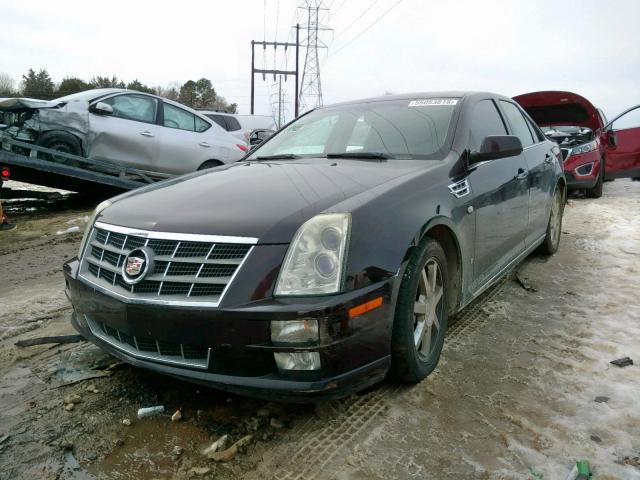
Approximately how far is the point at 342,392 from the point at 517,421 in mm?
856

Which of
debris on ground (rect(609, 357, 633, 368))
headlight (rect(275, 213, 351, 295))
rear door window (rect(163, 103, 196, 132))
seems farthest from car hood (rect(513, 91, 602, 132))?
headlight (rect(275, 213, 351, 295))

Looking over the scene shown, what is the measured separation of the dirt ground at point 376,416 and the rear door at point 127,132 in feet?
13.4

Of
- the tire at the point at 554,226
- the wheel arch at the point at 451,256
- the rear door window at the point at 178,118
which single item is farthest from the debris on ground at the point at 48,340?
the rear door window at the point at 178,118

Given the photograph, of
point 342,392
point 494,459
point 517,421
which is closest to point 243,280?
point 342,392

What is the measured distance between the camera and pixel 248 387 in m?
1.97

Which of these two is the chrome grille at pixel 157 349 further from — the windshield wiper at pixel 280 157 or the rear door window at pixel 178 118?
the rear door window at pixel 178 118

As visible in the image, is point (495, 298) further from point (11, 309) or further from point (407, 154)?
point (11, 309)

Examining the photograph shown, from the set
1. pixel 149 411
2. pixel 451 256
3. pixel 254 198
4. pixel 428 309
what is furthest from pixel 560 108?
pixel 149 411

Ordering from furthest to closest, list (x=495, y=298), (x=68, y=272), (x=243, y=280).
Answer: (x=495, y=298) < (x=68, y=272) < (x=243, y=280)

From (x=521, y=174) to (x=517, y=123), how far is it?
795mm

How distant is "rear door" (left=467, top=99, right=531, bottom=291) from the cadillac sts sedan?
0.09 ft

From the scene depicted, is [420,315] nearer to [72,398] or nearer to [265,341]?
[265,341]

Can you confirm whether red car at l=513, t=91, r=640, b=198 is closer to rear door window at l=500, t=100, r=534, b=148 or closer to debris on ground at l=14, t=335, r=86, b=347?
rear door window at l=500, t=100, r=534, b=148

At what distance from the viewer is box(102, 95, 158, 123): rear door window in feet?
23.7
